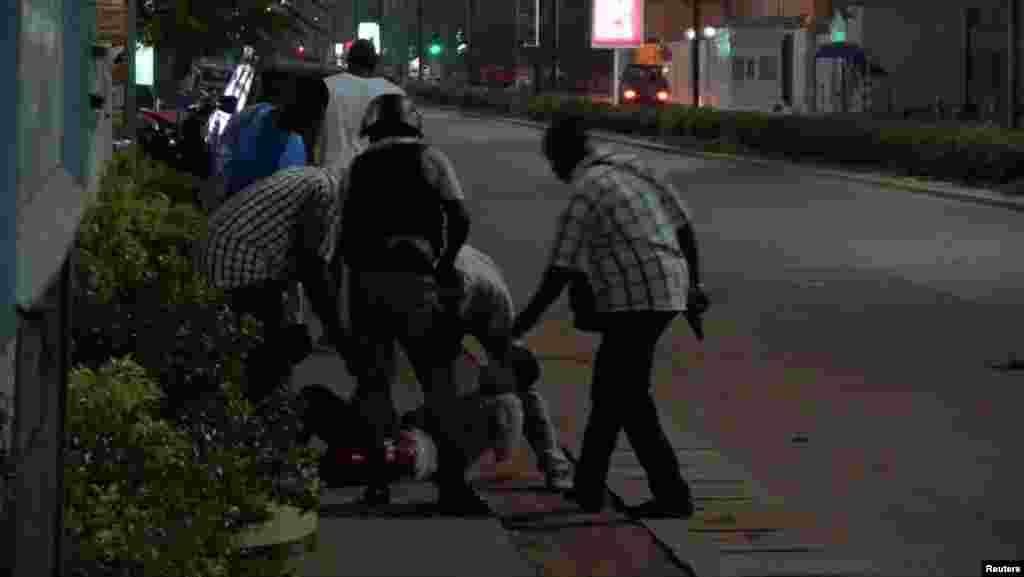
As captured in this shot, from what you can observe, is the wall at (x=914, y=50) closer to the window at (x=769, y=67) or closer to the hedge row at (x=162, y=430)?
the window at (x=769, y=67)

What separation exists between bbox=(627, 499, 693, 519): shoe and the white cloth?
4.61m

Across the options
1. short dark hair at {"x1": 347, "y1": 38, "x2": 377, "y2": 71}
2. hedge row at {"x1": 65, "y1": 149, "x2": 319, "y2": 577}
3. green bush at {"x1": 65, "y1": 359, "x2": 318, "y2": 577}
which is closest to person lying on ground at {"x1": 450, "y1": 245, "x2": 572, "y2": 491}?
hedge row at {"x1": 65, "y1": 149, "x2": 319, "y2": 577}

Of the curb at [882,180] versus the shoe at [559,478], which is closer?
the shoe at [559,478]

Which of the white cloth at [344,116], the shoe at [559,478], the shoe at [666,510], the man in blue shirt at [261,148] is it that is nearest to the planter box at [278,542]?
the shoe at [666,510]

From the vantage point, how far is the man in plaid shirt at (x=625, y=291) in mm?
8734

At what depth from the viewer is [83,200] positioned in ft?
8.53

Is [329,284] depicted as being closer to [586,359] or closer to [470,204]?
[586,359]

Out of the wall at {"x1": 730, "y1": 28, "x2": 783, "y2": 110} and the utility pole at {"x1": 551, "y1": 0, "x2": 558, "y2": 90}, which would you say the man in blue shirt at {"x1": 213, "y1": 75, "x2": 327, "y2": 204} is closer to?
the utility pole at {"x1": 551, "y1": 0, "x2": 558, "y2": 90}

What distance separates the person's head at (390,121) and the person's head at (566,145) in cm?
64

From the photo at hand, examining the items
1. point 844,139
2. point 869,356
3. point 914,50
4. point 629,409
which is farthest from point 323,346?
point 914,50

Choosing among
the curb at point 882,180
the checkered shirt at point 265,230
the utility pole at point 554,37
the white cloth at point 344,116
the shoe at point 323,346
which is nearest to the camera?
the checkered shirt at point 265,230

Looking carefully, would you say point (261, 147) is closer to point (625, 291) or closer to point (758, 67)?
point (625, 291)

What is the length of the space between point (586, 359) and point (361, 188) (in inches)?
207

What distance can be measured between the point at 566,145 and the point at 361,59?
4.64 meters
